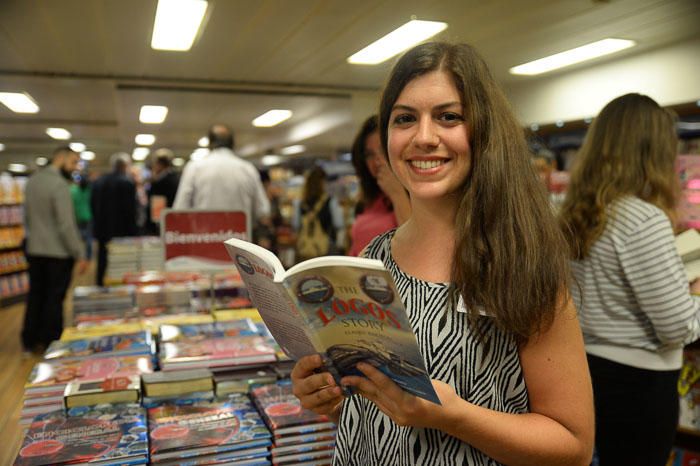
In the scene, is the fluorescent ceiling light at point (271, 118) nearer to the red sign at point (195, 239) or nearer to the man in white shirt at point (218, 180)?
the man in white shirt at point (218, 180)

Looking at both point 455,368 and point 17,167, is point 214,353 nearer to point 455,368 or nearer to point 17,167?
point 455,368

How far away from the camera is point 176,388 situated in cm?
181

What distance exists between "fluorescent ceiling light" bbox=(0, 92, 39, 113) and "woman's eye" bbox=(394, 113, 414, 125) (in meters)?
6.72

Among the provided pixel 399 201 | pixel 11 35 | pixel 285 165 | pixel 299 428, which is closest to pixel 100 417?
pixel 299 428

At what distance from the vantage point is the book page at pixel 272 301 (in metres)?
0.95

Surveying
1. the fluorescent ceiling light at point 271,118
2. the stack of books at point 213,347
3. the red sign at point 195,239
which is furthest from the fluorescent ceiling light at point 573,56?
the stack of books at point 213,347

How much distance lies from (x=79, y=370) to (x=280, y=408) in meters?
0.75

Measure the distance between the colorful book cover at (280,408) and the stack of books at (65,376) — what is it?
43cm

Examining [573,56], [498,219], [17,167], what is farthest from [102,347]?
[17,167]

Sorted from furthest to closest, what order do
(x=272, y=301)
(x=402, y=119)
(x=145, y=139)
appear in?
(x=145, y=139) → (x=402, y=119) → (x=272, y=301)

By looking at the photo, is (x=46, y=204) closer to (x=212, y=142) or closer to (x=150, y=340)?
(x=212, y=142)

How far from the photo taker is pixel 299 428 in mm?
1574

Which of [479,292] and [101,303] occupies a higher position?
[479,292]

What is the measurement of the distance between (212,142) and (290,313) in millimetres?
3802
